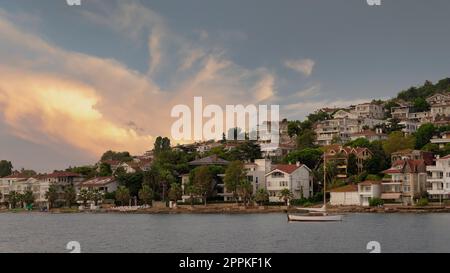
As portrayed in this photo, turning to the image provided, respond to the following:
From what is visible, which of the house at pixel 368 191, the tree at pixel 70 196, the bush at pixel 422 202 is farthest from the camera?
the tree at pixel 70 196

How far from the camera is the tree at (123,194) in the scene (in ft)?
224

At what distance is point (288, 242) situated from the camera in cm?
2798

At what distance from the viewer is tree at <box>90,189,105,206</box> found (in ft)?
235

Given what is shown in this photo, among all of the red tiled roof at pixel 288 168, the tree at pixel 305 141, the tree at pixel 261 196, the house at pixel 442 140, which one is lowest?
the tree at pixel 261 196

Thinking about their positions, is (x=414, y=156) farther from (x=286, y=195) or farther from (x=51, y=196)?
(x=51, y=196)

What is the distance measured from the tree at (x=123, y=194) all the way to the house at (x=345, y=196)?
2301 centimetres

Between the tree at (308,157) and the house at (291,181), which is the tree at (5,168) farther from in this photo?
the house at (291,181)

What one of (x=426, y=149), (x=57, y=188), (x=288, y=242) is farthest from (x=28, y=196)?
(x=288, y=242)

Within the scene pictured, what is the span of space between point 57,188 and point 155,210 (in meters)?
24.0

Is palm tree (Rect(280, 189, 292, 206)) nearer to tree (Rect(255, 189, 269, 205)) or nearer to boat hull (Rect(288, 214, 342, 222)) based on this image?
tree (Rect(255, 189, 269, 205))

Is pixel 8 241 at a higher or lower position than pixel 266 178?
lower

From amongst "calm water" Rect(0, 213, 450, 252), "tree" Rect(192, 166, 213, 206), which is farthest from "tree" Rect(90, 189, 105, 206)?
"calm water" Rect(0, 213, 450, 252)

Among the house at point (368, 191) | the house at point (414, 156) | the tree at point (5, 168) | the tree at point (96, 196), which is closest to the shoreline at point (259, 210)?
the house at point (368, 191)
